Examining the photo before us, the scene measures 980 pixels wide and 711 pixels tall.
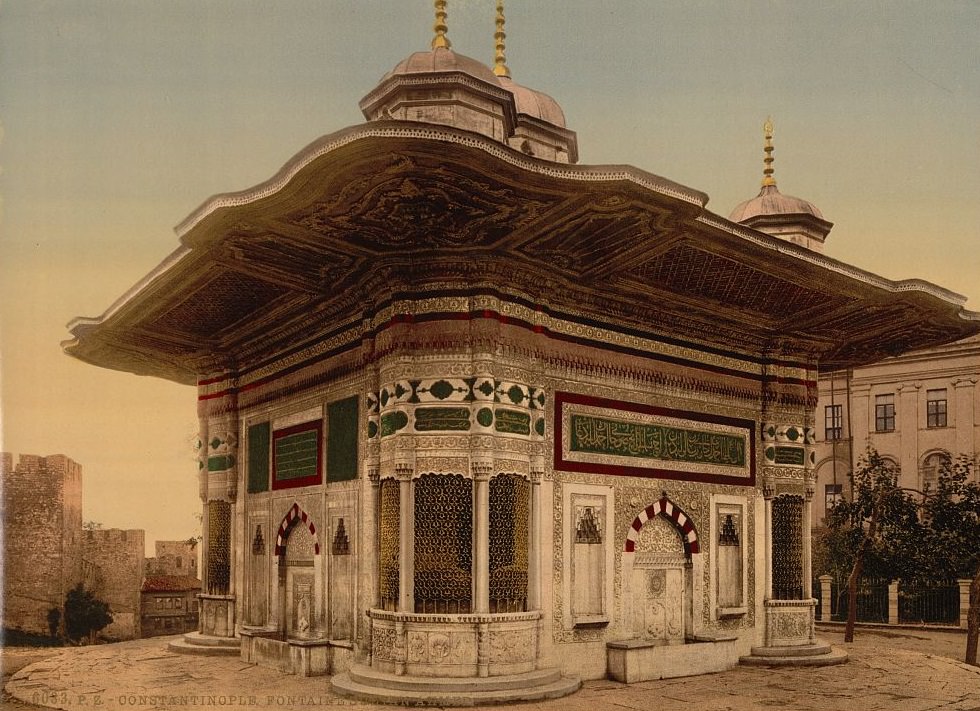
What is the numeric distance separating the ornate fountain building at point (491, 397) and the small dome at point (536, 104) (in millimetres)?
326

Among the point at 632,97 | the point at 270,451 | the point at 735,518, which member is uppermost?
the point at 632,97

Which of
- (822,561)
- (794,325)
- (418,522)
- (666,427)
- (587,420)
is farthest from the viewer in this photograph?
(822,561)

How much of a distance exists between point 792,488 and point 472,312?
16.3ft

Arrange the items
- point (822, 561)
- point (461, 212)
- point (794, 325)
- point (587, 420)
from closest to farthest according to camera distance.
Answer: point (461, 212) → point (587, 420) → point (794, 325) → point (822, 561)

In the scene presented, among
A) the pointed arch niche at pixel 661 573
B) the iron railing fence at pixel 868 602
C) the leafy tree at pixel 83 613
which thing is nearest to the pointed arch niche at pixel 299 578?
the pointed arch niche at pixel 661 573

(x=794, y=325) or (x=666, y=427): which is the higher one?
(x=794, y=325)

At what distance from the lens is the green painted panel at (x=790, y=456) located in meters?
11.5

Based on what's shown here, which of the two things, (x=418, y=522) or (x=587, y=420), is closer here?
(x=418, y=522)

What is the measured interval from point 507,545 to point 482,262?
2.35 metres

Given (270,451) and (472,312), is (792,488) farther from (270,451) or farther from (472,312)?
(270,451)

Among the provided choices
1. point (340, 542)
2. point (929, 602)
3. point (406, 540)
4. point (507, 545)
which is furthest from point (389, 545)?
point (929, 602)

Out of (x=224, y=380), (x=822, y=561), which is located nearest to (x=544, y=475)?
(x=224, y=380)

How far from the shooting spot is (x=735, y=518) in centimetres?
1092

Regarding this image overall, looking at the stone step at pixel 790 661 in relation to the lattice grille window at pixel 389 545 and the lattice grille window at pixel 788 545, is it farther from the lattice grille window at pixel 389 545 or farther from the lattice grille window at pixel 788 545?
the lattice grille window at pixel 389 545
